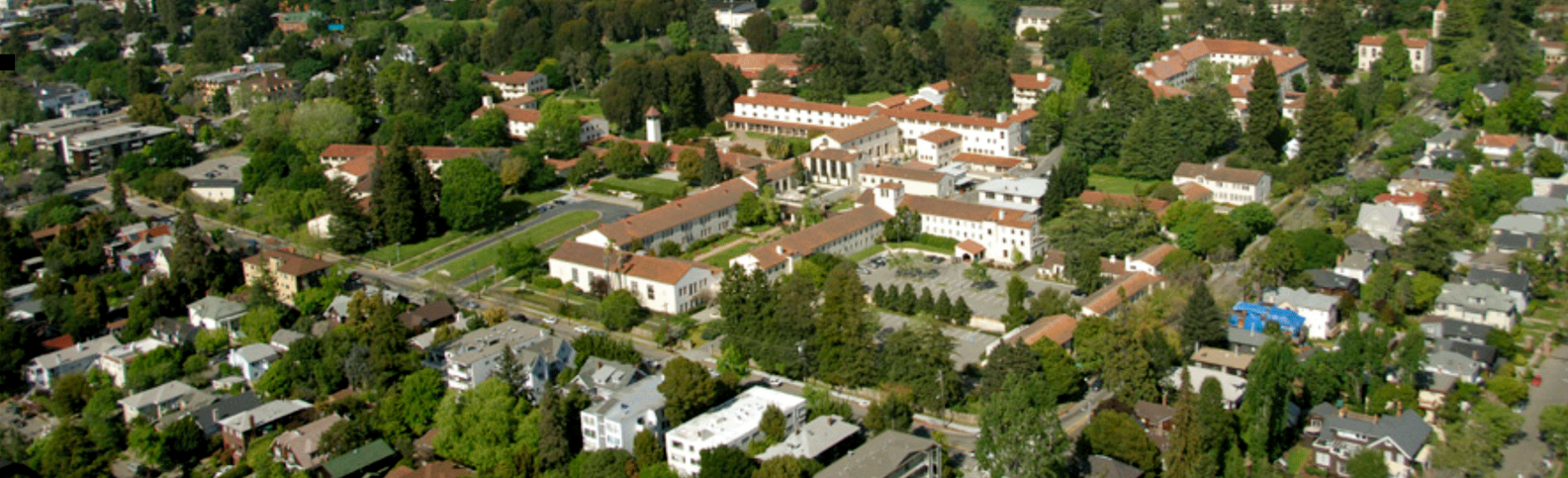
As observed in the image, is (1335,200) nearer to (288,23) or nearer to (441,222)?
(441,222)

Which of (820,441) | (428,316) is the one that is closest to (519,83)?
(428,316)

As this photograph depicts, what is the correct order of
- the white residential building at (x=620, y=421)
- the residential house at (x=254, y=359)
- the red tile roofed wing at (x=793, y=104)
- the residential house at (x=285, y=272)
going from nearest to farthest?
the white residential building at (x=620, y=421) < the residential house at (x=254, y=359) < the residential house at (x=285, y=272) < the red tile roofed wing at (x=793, y=104)

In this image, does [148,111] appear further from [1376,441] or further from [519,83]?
[1376,441]

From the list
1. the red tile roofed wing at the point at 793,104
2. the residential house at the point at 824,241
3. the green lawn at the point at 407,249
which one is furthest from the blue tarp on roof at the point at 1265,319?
the green lawn at the point at 407,249

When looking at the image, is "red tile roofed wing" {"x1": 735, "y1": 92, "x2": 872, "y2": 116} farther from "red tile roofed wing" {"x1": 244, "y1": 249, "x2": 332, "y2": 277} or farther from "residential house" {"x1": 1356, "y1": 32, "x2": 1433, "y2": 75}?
"residential house" {"x1": 1356, "y1": 32, "x2": 1433, "y2": 75}

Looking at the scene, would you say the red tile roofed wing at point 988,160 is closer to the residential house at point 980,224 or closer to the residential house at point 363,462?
the residential house at point 980,224

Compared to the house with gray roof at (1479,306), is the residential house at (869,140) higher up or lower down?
higher up

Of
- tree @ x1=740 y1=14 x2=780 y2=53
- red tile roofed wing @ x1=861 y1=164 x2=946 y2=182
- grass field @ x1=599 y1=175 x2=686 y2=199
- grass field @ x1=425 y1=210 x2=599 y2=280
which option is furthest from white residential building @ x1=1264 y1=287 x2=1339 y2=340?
tree @ x1=740 y1=14 x2=780 y2=53
